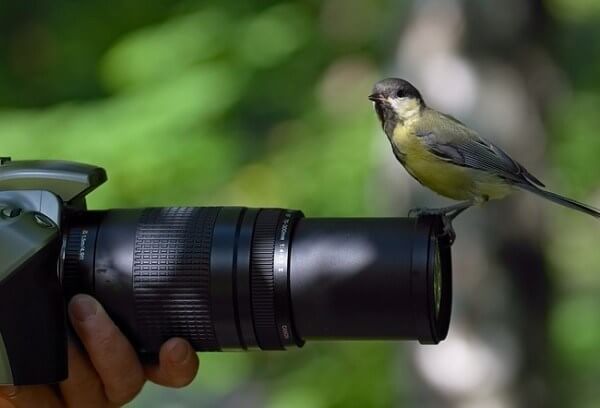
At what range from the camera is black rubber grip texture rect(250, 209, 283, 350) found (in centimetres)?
287

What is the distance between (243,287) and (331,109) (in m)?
2.82

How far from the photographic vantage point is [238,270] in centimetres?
287

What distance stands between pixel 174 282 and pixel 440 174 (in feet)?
2.72

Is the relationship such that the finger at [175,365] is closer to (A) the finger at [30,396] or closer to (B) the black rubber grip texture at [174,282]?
(B) the black rubber grip texture at [174,282]

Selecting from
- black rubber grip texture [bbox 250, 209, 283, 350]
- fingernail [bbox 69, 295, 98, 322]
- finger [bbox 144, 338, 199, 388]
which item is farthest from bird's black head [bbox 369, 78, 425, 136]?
fingernail [bbox 69, 295, 98, 322]

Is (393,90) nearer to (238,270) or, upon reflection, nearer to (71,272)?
(238,270)

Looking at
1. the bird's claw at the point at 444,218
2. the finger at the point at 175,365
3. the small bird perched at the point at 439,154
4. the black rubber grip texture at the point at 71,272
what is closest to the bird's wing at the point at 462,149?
the small bird perched at the point at 439,154

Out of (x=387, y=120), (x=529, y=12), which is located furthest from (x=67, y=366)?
(x=529, y=12)

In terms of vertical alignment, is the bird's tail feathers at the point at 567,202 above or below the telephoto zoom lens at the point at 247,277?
above

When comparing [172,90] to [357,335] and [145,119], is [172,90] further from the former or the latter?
[357,335]

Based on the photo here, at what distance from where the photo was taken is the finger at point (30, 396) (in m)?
2.83

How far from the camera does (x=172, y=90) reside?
4.99 m

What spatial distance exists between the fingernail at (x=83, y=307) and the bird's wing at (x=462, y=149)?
0.99 metres

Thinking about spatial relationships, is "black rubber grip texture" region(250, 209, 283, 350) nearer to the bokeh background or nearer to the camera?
the camera
